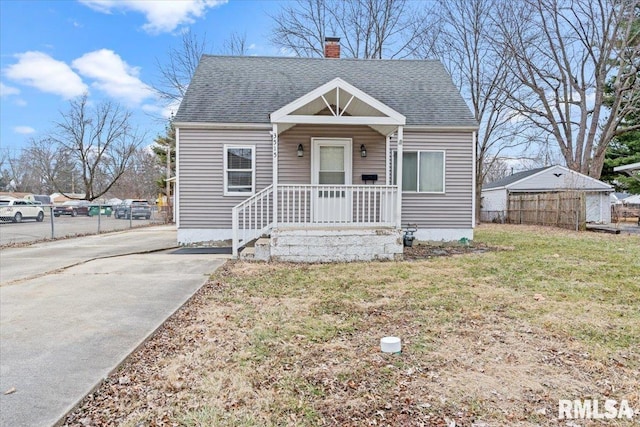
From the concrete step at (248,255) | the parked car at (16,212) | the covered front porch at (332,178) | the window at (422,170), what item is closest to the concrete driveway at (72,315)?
the concrete step at (248,255)

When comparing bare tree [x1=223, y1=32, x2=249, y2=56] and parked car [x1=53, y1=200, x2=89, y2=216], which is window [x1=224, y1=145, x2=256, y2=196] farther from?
parked car [x1=53, y1=200, x2=89, y2=216]

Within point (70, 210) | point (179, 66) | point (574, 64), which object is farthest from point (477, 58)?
point (70, 210)

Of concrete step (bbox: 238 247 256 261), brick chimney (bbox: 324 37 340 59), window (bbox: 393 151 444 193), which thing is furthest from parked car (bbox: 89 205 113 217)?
window (bbox: 393 151 444 193)

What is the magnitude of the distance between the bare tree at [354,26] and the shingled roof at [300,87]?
11496 mm

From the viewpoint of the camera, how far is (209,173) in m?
9.83

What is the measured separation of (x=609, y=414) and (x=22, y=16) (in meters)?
16.8

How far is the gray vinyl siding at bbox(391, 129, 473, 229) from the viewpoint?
10.2 meters

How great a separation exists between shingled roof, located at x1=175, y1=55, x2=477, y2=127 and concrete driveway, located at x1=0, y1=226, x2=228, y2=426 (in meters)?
4.07

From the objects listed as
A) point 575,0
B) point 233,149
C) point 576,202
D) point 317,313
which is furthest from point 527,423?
point 575,0

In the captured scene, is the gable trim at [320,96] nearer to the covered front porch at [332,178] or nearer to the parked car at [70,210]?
the covered front porch at [332,178]

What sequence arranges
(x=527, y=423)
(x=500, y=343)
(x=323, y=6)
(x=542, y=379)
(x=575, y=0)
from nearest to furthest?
(x=527, y=423) < (x=542, y=379) < (x=500, y=343) < (x=575, y=0) < (x=323, y=6)

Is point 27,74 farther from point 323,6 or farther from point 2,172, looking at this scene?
point 2,172

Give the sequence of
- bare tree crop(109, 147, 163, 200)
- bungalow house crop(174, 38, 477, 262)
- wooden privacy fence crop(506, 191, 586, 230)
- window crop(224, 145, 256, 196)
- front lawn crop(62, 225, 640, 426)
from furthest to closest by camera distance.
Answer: bare tree crop(109, 147, 163, 200)
wooden privacy fence crop(506, 191, 586, 230)
window crop(224, 145, 256, 196)
bungalow house crop(174, 38, 477, 262)
front lawn crop(62, 225, 640, 426)

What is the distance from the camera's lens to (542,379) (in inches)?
110
